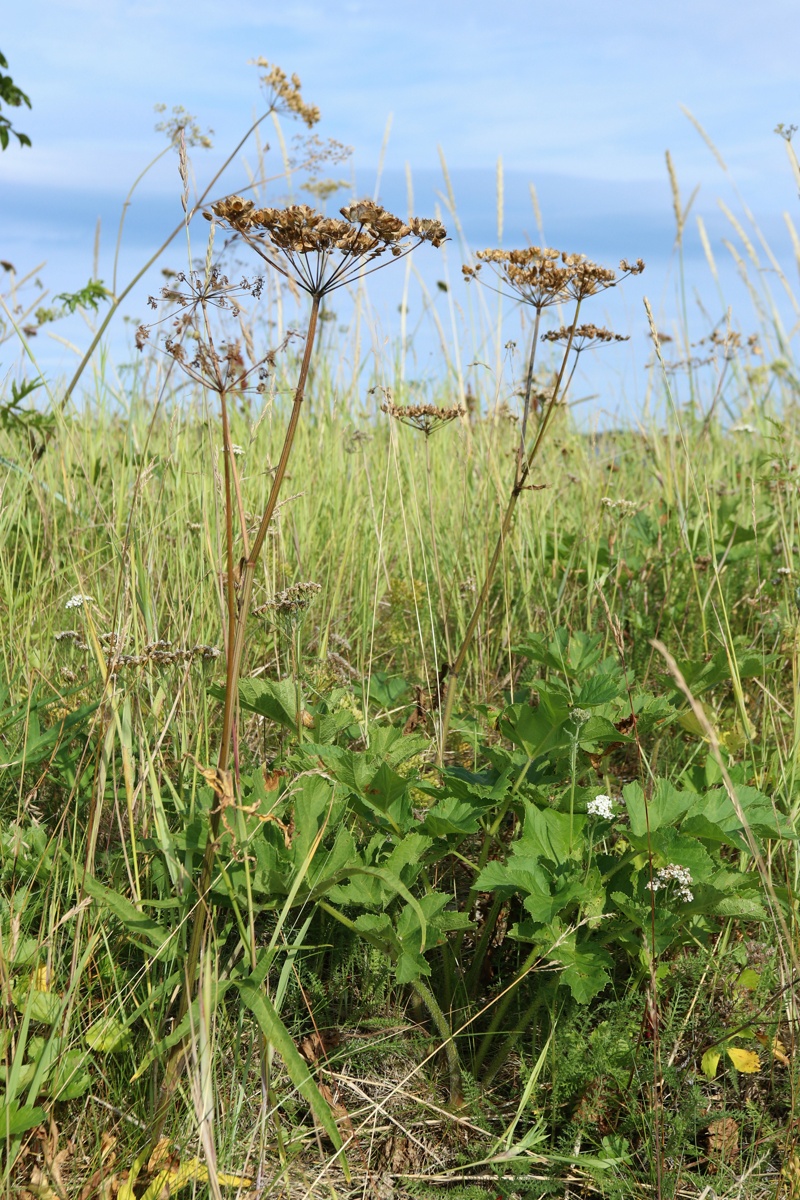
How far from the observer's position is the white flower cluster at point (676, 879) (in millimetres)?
1671

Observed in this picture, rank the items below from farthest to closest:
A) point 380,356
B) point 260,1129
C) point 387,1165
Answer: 1. point 380,356
2. point 387,1165
3. point 260,1129

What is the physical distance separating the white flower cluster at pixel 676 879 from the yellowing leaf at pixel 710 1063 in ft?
1.22

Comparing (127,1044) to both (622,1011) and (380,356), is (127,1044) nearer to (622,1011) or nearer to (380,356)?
(622,1011)

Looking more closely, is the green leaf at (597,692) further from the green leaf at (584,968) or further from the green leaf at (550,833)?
the green leaf at (584,968)

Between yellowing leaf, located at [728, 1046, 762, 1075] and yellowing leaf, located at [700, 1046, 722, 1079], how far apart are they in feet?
0.09

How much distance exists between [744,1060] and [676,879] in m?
0.47

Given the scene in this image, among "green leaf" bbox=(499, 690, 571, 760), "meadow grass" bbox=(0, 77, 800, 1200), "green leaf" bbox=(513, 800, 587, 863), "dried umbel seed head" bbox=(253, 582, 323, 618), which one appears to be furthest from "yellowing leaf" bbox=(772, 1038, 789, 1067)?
"dried umbel seed head" bbox=(253, 582, 323, 618)

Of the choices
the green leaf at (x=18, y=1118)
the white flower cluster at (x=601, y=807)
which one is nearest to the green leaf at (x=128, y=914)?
the green leaf at (x=18, y=1118)

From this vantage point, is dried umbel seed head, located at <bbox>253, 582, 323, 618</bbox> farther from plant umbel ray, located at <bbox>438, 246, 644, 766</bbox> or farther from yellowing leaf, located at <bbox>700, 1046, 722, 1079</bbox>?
yellowing leaf, located at <bbox>700, 1046, 722, 1079</bbox>

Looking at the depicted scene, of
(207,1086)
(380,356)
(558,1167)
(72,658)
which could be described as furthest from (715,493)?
(207,1086)

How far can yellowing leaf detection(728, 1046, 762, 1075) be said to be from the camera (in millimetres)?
1861

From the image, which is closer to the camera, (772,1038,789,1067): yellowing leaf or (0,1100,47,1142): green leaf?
(0,1100,47,1142): green leaf

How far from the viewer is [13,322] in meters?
2.72

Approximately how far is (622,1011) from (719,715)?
1.24 meters
